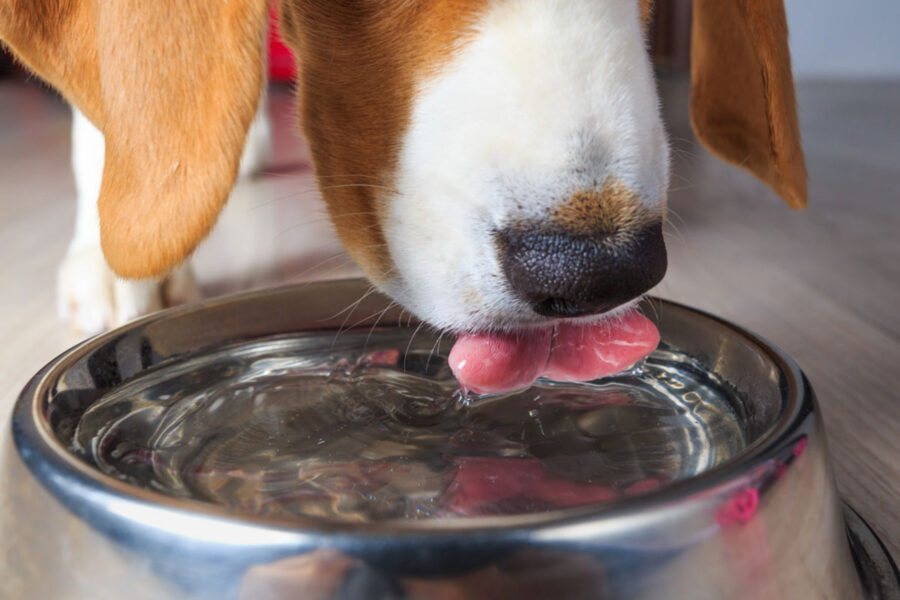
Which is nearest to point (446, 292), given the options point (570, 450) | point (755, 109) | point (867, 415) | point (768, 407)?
point (570, 450)

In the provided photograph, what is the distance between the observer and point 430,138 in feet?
2.73

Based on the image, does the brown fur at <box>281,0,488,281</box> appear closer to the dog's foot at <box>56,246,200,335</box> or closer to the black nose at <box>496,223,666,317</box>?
the black nose at <box>496,223,666,317</box>

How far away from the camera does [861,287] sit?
1.53 metres

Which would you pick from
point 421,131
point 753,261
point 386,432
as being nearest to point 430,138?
point 421,131

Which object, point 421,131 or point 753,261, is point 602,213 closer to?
point 421,131

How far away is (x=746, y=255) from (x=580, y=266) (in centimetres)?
109

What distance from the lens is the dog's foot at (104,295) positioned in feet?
4.38

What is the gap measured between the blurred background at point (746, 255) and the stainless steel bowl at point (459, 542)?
0.23 m

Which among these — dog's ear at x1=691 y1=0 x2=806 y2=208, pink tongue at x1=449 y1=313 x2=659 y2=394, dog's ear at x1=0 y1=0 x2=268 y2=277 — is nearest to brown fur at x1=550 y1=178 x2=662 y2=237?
pink tongue at x1=449 y1=313 x2=659 y2=394

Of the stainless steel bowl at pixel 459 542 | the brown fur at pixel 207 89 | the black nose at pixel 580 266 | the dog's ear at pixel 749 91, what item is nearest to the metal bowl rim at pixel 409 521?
the stainless steel bowl at pixel 459 542

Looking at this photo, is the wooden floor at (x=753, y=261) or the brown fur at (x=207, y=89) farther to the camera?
the wooden floor at (x=753, y=261)

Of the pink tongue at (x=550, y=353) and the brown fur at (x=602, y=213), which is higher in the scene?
the brown fur at (x=602, y=213)

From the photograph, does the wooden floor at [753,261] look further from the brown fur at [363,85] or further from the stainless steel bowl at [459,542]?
the stainless steel bowl at [459,542]

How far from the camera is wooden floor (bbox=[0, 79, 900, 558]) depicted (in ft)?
3.59
